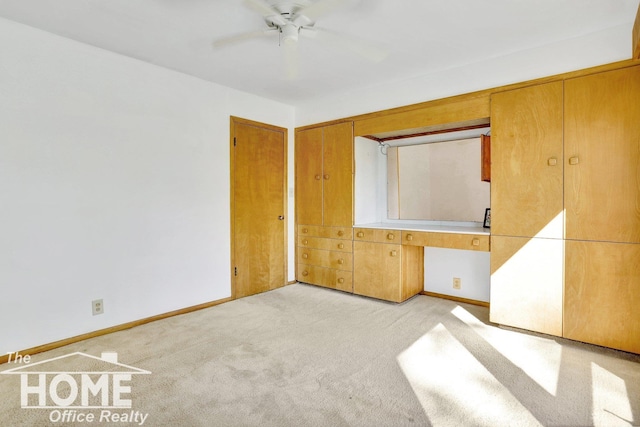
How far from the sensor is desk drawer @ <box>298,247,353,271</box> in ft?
12.6

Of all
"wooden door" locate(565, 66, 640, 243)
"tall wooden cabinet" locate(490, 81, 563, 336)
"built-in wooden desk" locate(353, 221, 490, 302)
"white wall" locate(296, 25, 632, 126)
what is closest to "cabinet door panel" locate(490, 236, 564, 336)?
"tall wooden cabinet" locate(490, 81, 563, 336)

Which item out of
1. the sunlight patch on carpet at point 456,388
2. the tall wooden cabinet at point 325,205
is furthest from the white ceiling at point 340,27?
the sunlight patch on carpet at point 456,388

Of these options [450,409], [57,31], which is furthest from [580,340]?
[57,31]

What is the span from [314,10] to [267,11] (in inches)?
10.4

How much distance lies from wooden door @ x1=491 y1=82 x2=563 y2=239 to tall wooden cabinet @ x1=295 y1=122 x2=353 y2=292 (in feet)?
4.93

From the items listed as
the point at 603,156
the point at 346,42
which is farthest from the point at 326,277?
the point at 603,156

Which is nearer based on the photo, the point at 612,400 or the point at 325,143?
the point at 612,400

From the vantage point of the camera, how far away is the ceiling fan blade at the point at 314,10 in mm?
1733

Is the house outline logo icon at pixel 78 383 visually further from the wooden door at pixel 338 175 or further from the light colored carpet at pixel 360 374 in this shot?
the wooden door at pixel 338 175

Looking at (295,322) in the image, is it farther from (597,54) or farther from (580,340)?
(597,54)

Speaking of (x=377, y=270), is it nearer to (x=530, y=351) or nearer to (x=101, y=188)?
(x=530, y=351)

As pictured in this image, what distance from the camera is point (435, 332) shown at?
2715 mm

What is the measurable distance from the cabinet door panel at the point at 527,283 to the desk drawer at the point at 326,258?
1510 mm

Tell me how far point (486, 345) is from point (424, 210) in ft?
5.34
